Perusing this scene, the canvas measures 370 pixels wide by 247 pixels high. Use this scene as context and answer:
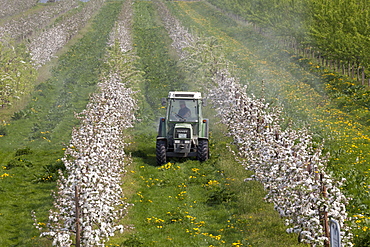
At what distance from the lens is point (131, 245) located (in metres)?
13.4

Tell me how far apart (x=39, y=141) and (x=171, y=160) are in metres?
9.53

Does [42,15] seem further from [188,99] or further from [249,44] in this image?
[188,99]

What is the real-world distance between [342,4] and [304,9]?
9035mm

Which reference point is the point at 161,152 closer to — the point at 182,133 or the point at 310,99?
the point at 182,133

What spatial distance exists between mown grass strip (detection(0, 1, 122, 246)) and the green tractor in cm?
525

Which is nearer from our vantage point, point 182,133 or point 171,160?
point 182,133

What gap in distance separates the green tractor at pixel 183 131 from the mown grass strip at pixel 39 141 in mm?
5253

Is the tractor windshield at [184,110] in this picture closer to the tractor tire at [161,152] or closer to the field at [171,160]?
the tractor tire at [161,152]

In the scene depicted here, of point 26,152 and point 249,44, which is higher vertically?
point 249,44

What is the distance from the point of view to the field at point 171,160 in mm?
14703

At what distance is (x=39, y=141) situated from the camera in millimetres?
27797

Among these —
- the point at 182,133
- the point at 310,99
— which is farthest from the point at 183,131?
the point at 310,99

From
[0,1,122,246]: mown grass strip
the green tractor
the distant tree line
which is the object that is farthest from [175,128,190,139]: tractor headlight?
the distant tree line

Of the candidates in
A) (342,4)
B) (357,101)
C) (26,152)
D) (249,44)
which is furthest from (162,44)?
(26,152)
